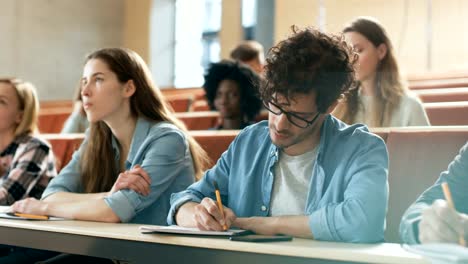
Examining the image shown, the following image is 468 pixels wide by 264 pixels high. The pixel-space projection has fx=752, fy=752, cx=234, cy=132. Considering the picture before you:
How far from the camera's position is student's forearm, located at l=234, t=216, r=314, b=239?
177 centimetres

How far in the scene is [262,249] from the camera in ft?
4.82

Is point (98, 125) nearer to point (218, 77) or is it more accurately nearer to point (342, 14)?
point (218, 77)

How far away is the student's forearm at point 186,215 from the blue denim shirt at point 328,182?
0.10ft

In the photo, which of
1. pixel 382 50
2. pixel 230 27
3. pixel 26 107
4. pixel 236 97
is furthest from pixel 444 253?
pixel 230 27

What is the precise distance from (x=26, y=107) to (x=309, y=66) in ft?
5.98

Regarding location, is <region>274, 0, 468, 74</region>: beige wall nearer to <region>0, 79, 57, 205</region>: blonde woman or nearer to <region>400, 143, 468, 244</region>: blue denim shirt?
<region>0, 79, 57, 205</region>: blonde woman

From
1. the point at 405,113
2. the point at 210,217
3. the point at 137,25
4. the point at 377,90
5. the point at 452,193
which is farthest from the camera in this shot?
the point at 137,25

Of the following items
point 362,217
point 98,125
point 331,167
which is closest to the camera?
point 362,217

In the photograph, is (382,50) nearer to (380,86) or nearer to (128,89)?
(380,86)

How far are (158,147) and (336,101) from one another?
2.56 ft

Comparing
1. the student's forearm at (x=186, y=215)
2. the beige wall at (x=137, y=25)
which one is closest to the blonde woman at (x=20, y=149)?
the student's forearm at (x=186, y=215)

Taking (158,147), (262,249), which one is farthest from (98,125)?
(262,249)

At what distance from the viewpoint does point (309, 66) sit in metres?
1.91

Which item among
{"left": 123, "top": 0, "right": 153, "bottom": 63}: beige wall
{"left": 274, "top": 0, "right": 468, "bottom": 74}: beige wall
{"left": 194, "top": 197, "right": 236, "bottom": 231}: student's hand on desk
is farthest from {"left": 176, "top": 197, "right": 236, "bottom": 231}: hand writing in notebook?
{"left": 123, "top": 0, "right": 153, "bottom": 63}: beige wall
